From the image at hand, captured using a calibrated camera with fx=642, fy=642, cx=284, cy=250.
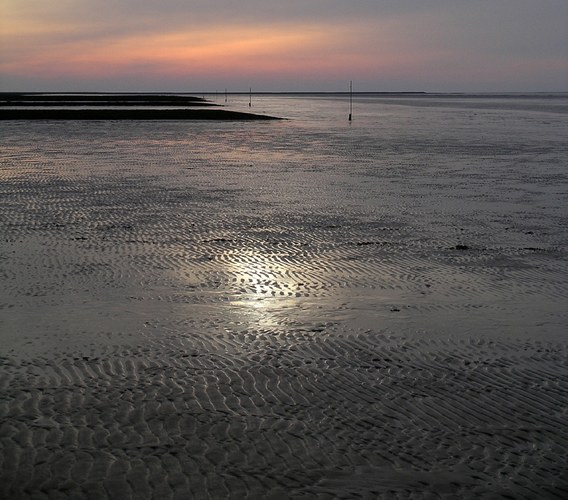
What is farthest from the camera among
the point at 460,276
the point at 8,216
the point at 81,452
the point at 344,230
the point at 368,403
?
the point at 8,216

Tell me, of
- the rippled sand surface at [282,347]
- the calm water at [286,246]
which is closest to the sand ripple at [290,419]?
the rippled sand surface at [282,347]

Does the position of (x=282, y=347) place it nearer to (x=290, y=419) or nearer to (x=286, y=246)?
(x=290, y=419)

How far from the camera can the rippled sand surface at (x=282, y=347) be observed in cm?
534

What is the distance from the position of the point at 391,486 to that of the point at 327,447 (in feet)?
2.42

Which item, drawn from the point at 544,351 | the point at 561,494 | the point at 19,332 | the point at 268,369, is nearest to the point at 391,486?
the point at 561,494

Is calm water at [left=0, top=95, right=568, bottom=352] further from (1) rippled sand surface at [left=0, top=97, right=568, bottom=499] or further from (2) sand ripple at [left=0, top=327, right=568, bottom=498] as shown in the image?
(2) sand ripple at [left=0, top=327, right=568, bottom=498]

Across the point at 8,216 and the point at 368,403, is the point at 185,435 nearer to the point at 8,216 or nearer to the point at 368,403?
the point at 368,403

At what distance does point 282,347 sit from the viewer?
7.87 metres

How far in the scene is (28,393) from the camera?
6590 mm

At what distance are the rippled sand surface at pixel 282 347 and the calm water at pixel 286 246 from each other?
0.06 metres

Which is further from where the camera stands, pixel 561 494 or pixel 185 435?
pixel 185 435

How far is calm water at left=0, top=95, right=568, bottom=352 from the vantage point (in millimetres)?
9078

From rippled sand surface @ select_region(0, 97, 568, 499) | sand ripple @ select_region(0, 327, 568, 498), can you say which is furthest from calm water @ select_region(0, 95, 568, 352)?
sand ripple @ select_region(0, 327, 568, 498)

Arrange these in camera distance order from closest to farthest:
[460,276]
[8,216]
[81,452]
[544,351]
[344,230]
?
1. [81,452]
2. [544,351]
3. [460,276]
4. [344,230]
5. [8,216]
